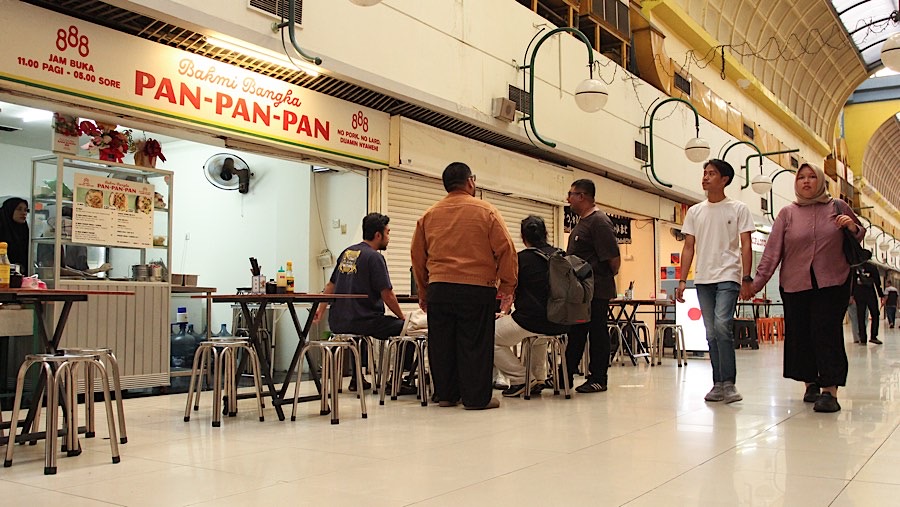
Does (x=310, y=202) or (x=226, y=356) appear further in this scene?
(x=310, y=202)

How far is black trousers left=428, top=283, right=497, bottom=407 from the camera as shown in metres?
4.61

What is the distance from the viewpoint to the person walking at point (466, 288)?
15.2 ft

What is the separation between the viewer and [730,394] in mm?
4906

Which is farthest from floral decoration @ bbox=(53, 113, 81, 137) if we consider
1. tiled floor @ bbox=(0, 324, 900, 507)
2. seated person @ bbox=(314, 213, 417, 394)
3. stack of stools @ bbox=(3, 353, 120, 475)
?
stack of stools @ bbox=(3, 353, 120, 475)

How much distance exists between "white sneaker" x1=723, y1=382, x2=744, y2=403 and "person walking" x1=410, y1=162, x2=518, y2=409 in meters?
1.48

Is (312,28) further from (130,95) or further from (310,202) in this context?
(310,202)

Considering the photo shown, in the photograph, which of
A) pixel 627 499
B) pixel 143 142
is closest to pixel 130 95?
pixel 143 142

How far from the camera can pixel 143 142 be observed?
5.94m

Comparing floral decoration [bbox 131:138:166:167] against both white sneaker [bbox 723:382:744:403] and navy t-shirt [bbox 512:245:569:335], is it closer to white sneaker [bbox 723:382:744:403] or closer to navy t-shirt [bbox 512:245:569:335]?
navy t-shirt [bbox 512:245:569:335]

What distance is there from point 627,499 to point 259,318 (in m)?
2.63

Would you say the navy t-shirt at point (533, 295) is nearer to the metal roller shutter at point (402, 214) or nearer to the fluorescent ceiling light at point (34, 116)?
the metal roller shutter at point (402, 214)

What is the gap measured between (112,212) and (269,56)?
1697mm

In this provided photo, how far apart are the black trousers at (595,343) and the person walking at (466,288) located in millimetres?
1182

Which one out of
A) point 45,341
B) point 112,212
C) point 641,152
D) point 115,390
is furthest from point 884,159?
point 45,341
